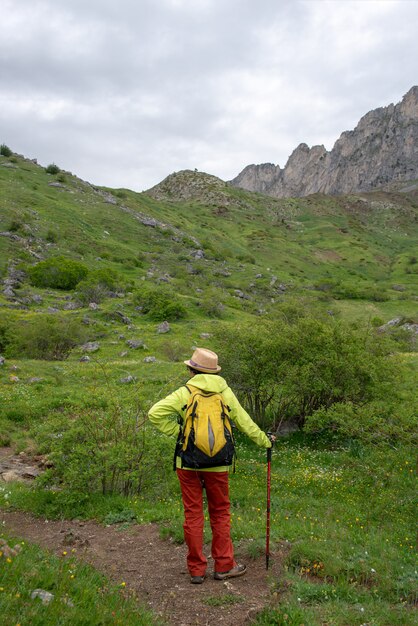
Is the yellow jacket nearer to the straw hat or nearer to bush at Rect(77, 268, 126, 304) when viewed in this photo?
the straw hat

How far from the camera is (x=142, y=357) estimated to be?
2836cm

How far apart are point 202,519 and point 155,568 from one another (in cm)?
110

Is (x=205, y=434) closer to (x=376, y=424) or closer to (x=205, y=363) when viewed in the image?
(x=205, y=363)

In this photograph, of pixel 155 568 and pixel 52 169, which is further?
pixel 52 169

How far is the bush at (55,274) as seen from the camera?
4600 centimetres

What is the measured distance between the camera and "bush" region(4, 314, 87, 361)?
27.7m

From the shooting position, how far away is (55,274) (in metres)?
46.8

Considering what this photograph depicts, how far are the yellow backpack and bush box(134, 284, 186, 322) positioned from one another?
3390 centimetres

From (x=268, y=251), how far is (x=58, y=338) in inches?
3222

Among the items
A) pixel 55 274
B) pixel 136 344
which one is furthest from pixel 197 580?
pixel 55 274

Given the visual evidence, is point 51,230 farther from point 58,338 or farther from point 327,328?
point 327,328

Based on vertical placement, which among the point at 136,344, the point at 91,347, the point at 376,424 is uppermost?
the point at 376,424

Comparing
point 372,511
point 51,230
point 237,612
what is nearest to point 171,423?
point 237,612

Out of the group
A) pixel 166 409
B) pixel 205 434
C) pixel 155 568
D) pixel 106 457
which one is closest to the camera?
pixel 205 434
